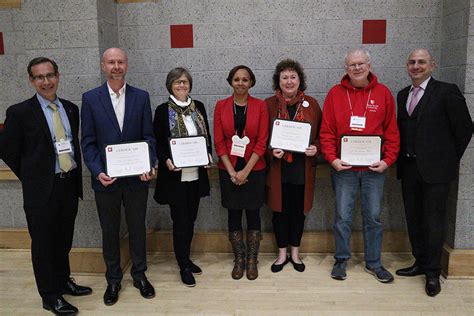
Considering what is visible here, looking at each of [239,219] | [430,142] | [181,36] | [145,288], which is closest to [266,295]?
[239,219]

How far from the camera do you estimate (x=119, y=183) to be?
8.61 feet

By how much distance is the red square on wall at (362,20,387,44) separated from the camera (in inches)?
128

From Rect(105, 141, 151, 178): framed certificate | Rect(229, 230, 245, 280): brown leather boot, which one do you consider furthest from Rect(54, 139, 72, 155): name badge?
Rect(229, 230, 245, 280): brown leather boot

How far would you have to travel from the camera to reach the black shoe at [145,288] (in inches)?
108

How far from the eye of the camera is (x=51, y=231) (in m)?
2.51

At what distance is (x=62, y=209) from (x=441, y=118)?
2.55 meters

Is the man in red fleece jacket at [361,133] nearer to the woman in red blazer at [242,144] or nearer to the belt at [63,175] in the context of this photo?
the woman in red blazer at [242,144]

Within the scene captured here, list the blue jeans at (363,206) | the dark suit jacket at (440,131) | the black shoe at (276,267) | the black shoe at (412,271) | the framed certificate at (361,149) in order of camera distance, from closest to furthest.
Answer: the dark suit jacket at (440,131)
the framed certificate at (361,149)
the blue jeans at (363,206)
the black shoe at (412,271)
the black shoe at (276,267)

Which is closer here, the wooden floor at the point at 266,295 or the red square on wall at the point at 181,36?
the wooden floor at the point at 266,295

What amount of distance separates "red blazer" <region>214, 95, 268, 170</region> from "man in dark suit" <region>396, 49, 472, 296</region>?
989 mm

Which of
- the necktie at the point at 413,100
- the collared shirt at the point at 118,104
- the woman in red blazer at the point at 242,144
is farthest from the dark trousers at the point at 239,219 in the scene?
the necktie at the point at 413,100

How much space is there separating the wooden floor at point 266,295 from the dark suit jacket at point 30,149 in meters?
0.83

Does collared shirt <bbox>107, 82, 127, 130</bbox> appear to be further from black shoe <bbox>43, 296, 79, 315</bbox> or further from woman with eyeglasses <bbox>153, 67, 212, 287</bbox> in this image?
black shoe <bbox>43, 296, 79, 315</bbox>

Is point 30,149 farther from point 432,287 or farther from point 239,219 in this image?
point 432,287
